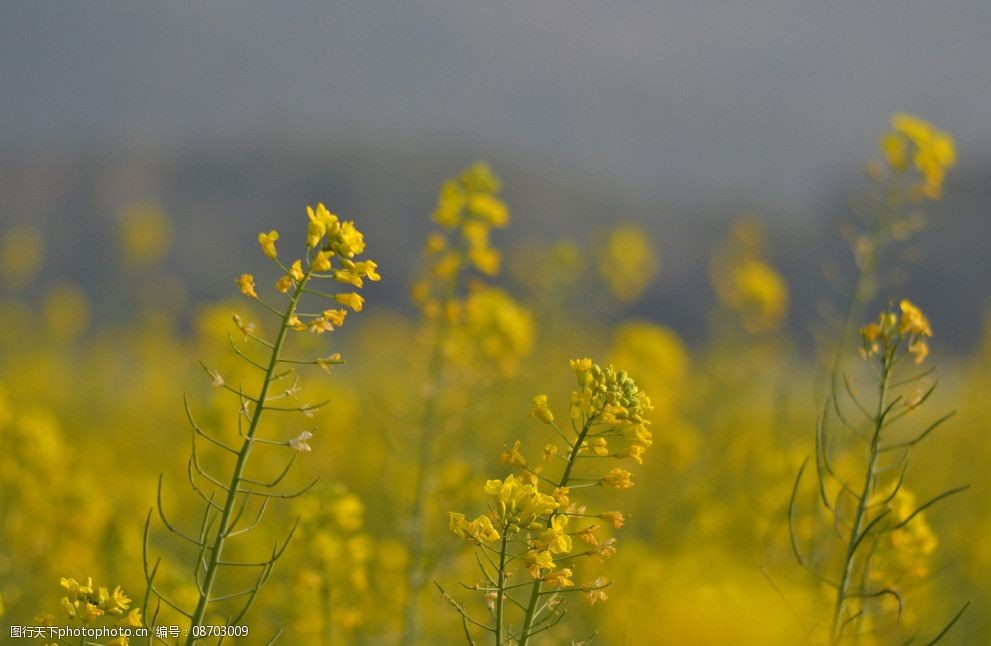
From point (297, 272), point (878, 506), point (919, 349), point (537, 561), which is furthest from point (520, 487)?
point (878, 506)

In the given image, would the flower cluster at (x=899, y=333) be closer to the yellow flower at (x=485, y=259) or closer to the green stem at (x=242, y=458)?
the green stem at (x=242, y=458)

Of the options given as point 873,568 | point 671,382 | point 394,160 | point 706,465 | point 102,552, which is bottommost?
point 873,568

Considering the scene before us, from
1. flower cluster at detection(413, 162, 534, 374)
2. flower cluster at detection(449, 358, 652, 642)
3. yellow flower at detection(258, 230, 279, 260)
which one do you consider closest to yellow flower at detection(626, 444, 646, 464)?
flower cluster at detection(449, 358, 652, 642)

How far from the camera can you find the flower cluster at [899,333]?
244 centimetres

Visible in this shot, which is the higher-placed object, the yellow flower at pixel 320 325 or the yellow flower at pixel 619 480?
the yellow flower at pixel 320 325

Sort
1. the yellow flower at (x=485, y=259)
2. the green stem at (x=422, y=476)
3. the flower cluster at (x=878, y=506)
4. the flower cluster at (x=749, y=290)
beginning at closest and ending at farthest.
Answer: the flower cluster at (x=878, y=506) → the green stem at (x=422, y=476) → the yellow flower at (x=485, y=259) → the flower cluster at (x=749, y=290)

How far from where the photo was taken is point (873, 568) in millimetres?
3309

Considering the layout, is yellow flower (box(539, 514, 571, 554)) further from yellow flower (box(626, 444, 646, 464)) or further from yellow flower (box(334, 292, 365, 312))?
yellow flower (box(334, 292, 365, 312))

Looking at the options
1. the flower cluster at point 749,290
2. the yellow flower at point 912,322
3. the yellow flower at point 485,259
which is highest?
the flower cluster at point 749,290

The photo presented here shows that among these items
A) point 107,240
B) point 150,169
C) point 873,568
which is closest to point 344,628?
point 873,568

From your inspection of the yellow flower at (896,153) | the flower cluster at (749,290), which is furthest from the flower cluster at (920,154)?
the flower cluster at (749,290)

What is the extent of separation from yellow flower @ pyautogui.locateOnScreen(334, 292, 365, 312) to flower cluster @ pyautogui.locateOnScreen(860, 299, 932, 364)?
1229 mm

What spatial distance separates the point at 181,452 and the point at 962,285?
45.7 metres

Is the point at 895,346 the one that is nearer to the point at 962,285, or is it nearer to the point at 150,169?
the point at 962,285
